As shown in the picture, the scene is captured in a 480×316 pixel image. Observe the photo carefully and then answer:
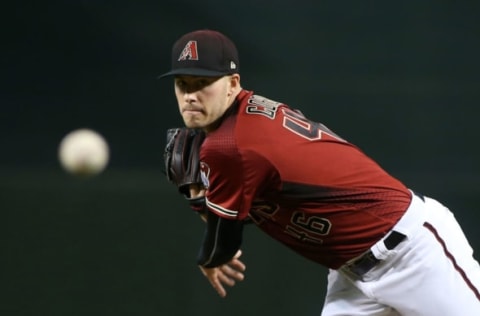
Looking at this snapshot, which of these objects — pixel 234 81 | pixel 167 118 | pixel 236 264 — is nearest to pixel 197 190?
pixel 236 264

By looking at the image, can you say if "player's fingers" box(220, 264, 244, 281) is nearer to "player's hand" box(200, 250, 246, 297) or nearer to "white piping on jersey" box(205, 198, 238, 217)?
"player's hand" box(200, 250, 246, 297)

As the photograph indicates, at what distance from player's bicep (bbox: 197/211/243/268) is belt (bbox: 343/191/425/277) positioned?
45 cm

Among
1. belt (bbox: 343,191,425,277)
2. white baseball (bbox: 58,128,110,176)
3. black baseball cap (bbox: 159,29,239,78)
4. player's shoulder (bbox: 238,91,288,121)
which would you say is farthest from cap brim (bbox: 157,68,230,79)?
white baseball (bbox: 58,128,110,176)

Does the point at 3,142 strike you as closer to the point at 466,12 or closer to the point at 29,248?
the point at 29,248

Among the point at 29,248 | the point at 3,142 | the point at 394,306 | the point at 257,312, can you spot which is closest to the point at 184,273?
the point at 257,312

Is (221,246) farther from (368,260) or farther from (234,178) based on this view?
(368,260)

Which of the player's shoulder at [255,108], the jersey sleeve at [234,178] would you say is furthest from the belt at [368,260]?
the player's shoulder at [255,108]

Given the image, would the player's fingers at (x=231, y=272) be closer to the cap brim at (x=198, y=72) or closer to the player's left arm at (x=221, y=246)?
the player's left arm at (x=221, y=246)

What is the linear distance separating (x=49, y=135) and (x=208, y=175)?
2.35 metres

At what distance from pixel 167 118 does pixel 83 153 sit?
0.63 metres

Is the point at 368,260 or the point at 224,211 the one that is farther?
the point at 368,260

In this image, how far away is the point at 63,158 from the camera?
528cm

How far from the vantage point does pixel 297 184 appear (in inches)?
130

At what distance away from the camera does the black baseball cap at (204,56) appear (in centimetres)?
330
